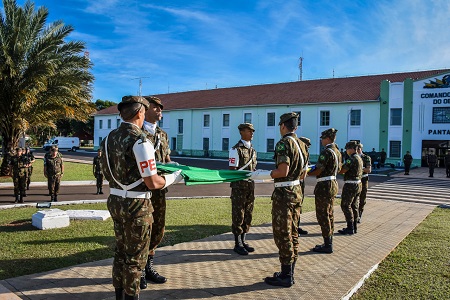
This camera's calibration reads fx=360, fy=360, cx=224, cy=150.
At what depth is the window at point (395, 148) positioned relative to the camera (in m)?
33.6

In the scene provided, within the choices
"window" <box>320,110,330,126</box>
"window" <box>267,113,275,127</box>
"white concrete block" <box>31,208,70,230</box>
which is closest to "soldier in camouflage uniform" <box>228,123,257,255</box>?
"white concrete block" <box>31,208,70,230</box>

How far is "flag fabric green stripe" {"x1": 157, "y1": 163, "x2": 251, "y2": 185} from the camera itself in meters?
4.62

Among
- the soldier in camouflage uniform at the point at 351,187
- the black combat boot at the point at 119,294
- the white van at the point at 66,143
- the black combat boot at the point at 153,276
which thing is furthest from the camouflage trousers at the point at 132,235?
the white van at the point at 66,143

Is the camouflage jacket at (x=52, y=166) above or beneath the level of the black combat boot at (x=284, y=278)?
above

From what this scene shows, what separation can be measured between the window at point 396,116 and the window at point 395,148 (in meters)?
1.78

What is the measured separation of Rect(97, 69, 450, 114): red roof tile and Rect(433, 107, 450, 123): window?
3181mm

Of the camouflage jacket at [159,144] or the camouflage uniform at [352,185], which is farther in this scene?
the camouflage uniform at [352,185]

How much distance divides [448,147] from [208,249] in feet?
105

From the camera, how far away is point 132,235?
142 inches

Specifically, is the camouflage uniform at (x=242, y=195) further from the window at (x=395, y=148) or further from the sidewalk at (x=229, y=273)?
the window at (x=395, y=148)

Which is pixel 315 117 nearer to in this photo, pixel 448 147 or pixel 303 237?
pixel 448 147

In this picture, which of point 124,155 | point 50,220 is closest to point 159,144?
point 124,155

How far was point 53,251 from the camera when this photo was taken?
19.7ft

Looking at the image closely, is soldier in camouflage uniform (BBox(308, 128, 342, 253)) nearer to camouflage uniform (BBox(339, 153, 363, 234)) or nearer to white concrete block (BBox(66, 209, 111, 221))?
camouflage uniform (BBox(339, 153, 363, 234))
